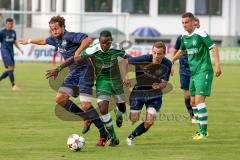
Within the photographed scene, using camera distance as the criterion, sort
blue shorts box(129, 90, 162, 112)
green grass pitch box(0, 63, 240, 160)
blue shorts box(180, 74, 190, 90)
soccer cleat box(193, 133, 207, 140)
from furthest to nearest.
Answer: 1. blue shorts box(180, 74, 190, 90)
2. soccer cleat box(193, 133, 207, 140)
3. blue shorts box(129, 90, 162, 112)
4. green grass pitch box(0, 63, 240, 160)

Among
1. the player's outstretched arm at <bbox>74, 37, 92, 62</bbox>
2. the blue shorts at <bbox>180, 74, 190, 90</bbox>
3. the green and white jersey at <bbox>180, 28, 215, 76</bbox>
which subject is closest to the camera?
Answer: the player's outstretched arm at <bbox>74, 37, 92, 62</bbox>

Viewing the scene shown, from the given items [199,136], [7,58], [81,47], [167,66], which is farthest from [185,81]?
[7,58]

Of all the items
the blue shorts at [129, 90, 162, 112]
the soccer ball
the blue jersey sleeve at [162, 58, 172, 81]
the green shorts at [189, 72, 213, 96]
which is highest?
the blue jersey sleeve at [162, 58, 172, 81]

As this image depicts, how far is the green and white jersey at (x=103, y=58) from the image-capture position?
13.7 meters

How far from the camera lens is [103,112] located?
1388 cm

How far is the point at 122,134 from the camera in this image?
15562mm

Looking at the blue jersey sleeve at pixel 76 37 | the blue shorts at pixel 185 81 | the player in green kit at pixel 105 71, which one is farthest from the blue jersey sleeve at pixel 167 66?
the blue shorts at pixel 185 81

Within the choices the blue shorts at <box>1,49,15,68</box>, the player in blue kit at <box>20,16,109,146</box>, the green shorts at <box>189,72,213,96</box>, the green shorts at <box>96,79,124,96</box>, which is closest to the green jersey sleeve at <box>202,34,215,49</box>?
the green shorts at <box>189,72,213,96</box>

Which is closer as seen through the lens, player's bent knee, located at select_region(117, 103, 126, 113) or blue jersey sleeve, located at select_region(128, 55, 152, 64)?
blue jersey sleeve, located at select_region(128, 55, 152, 64)

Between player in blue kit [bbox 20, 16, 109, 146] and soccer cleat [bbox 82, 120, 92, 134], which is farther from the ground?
player in blue kit [bbox 20, 16, 109, 146]

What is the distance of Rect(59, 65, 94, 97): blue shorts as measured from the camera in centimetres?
1418

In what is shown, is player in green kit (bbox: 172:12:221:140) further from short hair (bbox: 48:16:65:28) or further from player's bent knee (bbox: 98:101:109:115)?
short hair (bbox: 48:16:65:28)

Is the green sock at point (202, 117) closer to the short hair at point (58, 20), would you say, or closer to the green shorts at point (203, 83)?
the green shorts at point (203, 83)

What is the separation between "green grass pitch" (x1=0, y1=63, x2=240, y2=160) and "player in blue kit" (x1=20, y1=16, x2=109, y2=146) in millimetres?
591
